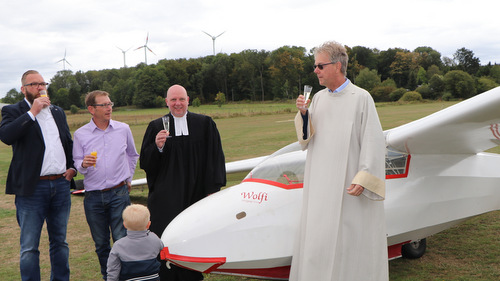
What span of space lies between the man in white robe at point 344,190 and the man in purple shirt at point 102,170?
2.12 meters

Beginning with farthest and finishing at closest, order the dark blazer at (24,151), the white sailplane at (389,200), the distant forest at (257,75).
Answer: the distant forest at (257,75)
the dark blazer at (24,151)
the white sailplane at (389,200)

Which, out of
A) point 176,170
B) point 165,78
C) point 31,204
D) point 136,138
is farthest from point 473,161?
point 165,78

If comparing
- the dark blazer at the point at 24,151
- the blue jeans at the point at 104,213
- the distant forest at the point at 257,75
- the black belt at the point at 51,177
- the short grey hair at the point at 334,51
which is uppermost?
the distant forest at the point at 257,75

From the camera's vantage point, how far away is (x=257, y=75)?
8931 cm

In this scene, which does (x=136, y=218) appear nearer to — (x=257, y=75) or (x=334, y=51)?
(x=334, y=51)

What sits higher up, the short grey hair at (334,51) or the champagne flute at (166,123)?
the short grey hair at (334,51)

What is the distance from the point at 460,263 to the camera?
5641 millimetres

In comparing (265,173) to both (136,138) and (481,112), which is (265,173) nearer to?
(481,112)

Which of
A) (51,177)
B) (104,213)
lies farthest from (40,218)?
(104,213)

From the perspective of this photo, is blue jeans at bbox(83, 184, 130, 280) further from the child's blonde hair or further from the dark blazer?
the child's blonde hair

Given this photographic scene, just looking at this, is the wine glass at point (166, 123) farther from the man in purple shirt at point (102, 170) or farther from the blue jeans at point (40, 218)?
the blue jeans at point (40, 218)

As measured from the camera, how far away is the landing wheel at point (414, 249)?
18.7ft

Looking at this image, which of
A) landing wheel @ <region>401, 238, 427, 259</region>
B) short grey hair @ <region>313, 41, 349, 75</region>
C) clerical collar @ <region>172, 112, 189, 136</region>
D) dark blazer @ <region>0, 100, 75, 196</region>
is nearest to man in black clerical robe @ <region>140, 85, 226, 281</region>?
clerical collar @ <region>172, 112, 189, 136</region>

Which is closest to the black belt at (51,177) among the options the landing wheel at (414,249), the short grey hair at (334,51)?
the short grey hair at (334,51)
